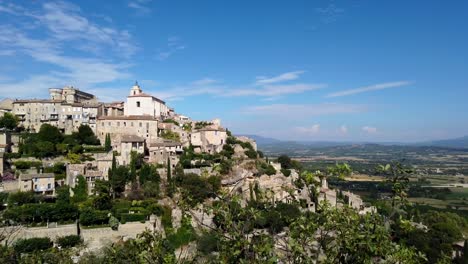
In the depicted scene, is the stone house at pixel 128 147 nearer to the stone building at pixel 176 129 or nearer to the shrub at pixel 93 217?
the stone building at pixel 176 129

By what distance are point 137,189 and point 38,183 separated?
9.95 meters

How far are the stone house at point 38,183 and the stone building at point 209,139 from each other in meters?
20.8

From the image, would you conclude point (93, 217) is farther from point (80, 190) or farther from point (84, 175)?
point (84, 175)

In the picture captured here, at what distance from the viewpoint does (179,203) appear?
771 centimetres

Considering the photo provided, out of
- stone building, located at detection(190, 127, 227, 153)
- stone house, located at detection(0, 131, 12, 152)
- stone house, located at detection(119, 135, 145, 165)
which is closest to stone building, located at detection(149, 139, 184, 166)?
stone house, located at detection(119, 135, 145, 165)

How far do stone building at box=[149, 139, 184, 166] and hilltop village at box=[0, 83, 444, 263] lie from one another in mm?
139

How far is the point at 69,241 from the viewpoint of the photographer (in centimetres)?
3012

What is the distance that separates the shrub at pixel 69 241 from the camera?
29.9 m

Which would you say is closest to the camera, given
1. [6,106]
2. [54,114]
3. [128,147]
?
[128,147]

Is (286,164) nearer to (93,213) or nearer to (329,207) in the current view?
(93,213)

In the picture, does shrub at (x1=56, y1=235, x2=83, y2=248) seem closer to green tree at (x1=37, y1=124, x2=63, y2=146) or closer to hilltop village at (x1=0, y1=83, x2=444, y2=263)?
hilltop village at (x1=0, y1=83, x2=444, y2=263)

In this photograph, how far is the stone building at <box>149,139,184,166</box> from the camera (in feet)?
151

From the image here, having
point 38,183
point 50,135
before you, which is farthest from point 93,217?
point 50,135

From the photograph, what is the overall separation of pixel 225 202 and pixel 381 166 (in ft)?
9.59
